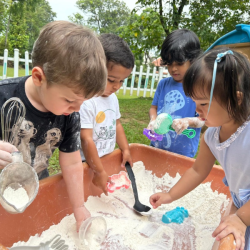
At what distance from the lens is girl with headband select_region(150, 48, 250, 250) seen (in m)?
0.68

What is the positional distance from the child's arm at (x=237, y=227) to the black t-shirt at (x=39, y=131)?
1.81 feet

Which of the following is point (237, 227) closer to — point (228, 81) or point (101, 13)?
point (228, 81)

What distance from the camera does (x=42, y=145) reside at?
0.86 metres

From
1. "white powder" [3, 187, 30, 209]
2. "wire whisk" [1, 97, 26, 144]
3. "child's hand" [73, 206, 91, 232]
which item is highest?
"wire whisk" [1, 97, 26, 144]

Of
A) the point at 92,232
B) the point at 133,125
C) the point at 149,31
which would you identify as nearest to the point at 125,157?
the point at 92,232

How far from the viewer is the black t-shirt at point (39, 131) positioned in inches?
29.4

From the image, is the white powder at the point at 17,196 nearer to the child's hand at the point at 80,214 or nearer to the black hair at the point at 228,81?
the child's hand at the point at 80,214

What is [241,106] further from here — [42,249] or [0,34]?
[0,34]

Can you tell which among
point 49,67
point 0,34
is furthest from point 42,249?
point 0,34

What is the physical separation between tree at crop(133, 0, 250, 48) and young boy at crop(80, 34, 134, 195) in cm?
264

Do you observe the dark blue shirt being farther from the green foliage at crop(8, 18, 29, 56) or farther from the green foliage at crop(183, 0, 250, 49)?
the green foliage at crop(8, 18, 29, 56)

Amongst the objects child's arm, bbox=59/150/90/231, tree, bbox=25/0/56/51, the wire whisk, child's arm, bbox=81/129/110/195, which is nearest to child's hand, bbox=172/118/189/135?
child's arm, bbox=81/129/110/195

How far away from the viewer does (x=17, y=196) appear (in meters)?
0.62

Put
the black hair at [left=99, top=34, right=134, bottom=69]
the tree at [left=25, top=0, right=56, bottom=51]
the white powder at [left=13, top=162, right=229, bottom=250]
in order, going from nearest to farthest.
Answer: the white powder at [left=13, top=162, right=229, bottom=250] → the black hair at [left=99, top=34, right=134, bottom=69] → the tree at [left=25, top=0, right=56, bottom=51]
